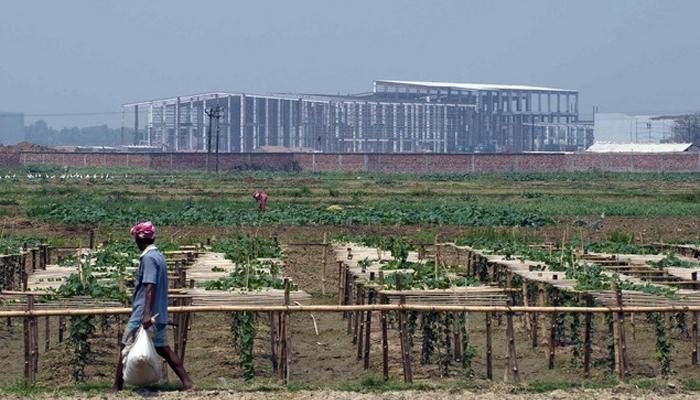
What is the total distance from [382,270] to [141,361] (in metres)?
5.97

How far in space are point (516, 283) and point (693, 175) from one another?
5778 cm

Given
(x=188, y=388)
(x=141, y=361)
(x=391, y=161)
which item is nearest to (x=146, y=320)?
(x=141, y=361)

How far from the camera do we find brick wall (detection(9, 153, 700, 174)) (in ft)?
254

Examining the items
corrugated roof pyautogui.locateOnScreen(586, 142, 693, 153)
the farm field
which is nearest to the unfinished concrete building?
corrugated roof pyautogui.locateOnScreen(586, 142, 693, 153)

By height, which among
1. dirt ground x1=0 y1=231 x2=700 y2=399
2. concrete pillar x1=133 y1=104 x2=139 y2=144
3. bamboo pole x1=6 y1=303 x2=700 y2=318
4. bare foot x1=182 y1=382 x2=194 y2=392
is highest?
concrete pillar x1=133 y1=104 x2=139 y2=144

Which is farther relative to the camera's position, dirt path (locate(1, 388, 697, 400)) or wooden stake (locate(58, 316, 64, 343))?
wooden stake (locate(58, 316, 64, 343))

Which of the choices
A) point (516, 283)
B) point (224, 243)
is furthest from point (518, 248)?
point (224, 243)

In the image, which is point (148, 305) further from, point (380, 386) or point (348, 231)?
point (348, 231)

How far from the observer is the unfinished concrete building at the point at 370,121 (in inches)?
4513

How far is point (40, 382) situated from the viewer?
41.4 ft

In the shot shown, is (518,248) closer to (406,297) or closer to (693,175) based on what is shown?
(406,297)

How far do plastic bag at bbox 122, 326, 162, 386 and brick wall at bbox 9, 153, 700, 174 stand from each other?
6578cm

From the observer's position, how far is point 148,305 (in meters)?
10.2

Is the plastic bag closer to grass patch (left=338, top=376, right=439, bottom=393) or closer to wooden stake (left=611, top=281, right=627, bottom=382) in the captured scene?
grass patch (left=338, top=376, right=439, bottom=393)
